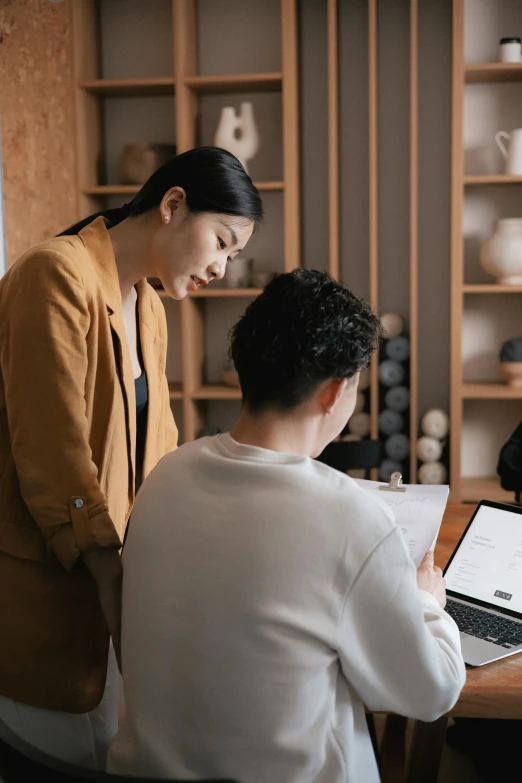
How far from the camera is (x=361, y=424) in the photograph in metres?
3.71

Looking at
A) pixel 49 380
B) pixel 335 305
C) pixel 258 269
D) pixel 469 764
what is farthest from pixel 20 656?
pixel 258 269

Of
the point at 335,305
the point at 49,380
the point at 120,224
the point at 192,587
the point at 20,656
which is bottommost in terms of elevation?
the point at 20,656

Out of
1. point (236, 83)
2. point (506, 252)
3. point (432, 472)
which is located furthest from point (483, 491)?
point (236, 83)

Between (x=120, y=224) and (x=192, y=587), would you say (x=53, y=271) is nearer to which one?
(x=120, y=224)

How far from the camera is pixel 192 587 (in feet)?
3.30

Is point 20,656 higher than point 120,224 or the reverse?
the reverse

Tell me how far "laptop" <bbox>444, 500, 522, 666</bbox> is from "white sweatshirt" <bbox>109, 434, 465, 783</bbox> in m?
0.34

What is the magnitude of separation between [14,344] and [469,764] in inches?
68.6

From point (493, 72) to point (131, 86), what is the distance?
153 cm

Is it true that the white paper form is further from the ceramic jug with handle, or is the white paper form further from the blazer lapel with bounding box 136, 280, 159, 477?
the ceramic jug with handle

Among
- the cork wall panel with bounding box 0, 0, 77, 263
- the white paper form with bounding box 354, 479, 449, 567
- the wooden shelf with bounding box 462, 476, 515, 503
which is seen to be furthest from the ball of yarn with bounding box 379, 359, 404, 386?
the white paper form with bounding box 354, 479, 449, 567

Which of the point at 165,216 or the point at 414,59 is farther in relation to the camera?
the point at 414,59

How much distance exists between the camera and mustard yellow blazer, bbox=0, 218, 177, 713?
1.30 m

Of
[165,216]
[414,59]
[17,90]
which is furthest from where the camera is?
[17,90]
